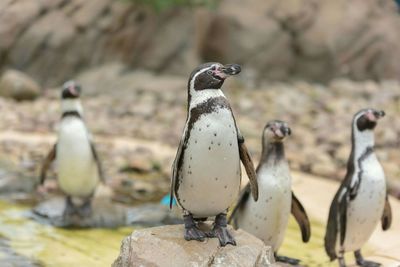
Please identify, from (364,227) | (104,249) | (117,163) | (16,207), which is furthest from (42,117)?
(364,227)

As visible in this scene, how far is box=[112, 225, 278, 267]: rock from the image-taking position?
3467 millimetres

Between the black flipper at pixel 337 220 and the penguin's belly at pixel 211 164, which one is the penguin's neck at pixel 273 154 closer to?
the black flipper at pixel 337 220

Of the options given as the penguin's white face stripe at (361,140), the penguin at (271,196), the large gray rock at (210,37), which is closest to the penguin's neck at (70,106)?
the penguin at (271,196)

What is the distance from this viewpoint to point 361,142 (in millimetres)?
4832

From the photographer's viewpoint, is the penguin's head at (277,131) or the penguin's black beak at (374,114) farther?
the penguin's black beak at (374,114)

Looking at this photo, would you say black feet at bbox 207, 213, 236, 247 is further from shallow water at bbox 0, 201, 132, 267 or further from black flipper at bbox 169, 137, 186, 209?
shallow water at bbox 0, 201, 132, 267

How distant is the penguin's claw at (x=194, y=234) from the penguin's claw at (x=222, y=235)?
1.9 inches

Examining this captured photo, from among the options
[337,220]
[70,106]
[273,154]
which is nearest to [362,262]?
[337,220]

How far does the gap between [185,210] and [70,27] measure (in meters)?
11.0

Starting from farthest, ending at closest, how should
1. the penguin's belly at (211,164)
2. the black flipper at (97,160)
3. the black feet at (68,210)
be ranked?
1. the black flipper at (97,160)
2. the black feet at (68,210)
3. the penguin's belly at (211,164)

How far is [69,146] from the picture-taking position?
5.88 meters

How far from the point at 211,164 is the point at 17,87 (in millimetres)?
9687

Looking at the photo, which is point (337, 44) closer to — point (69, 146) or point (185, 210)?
point (69, 146)

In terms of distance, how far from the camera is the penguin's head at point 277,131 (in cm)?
445
